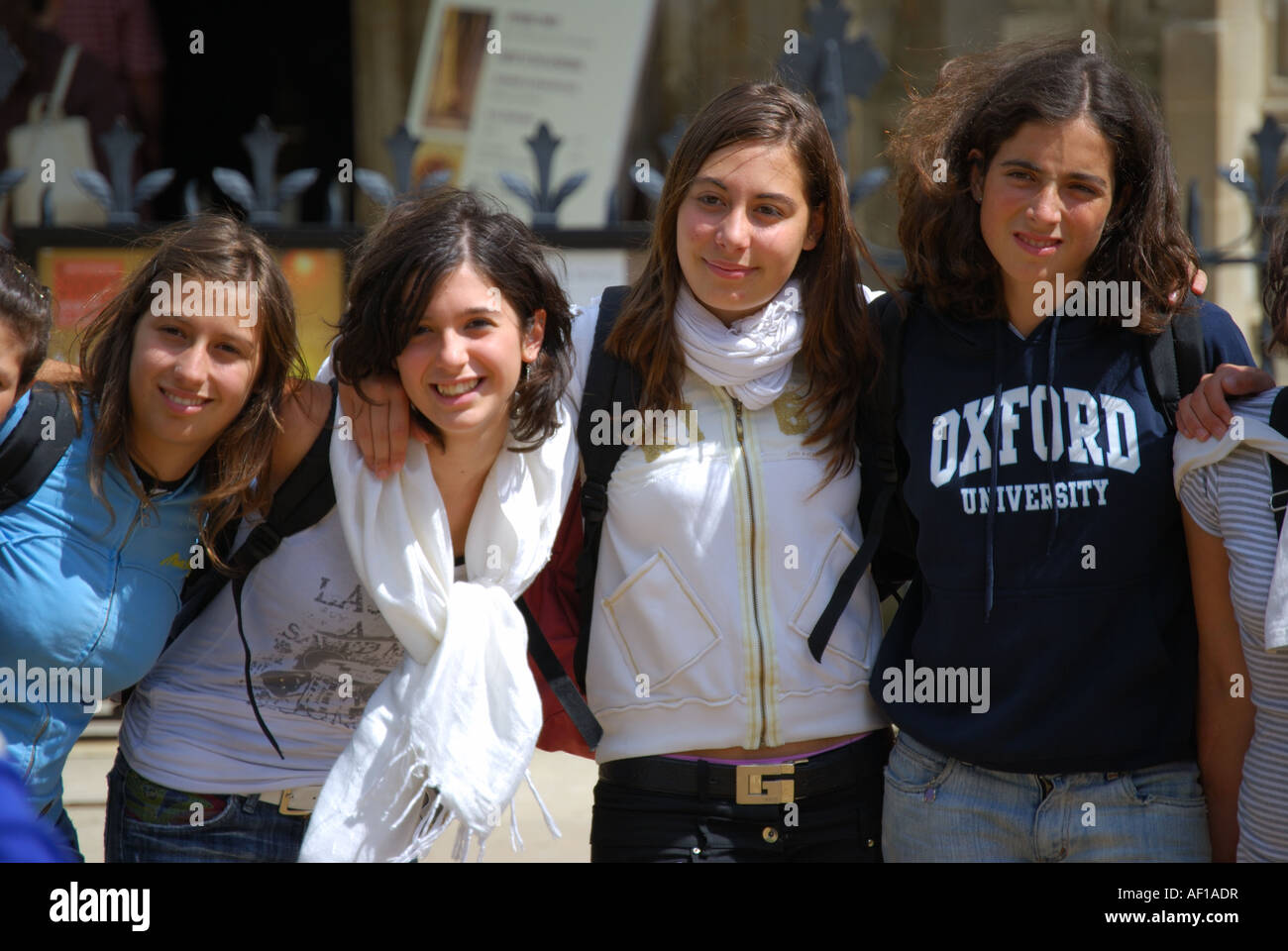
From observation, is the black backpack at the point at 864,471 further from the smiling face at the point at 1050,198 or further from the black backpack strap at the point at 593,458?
the smiling face at the point at 1050,198

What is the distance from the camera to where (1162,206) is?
8.68ft

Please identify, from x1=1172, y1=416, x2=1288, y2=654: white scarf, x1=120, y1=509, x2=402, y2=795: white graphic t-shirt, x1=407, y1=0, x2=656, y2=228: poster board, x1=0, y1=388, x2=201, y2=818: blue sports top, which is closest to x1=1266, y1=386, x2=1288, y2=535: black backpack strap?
x1=1172, y1=416, x2=1288, y2=654: white scarf

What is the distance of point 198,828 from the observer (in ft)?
8.52

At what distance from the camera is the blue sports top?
2453mm

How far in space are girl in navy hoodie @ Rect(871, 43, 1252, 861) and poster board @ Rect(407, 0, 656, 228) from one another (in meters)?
4.43

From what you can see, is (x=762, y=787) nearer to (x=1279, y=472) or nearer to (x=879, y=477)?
(x=879, y=477)

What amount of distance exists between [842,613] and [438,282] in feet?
3.32

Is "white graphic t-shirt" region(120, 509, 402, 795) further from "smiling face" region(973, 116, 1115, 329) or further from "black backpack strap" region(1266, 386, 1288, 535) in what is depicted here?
"black backpack strap" region(1266, 386, 1288, 535)

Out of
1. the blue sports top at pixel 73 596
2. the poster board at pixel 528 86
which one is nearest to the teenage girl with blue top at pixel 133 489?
the blue sports top at pixel 73 596

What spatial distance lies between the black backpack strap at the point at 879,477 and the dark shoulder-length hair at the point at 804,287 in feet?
0.11

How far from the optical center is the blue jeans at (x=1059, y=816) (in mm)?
2441

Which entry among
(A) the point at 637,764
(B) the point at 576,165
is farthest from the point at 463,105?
(A) the point at 637,764

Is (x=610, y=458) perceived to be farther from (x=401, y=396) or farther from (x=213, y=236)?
(x=213, y=236)

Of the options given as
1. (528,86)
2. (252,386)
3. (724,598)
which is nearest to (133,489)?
(252,386)
